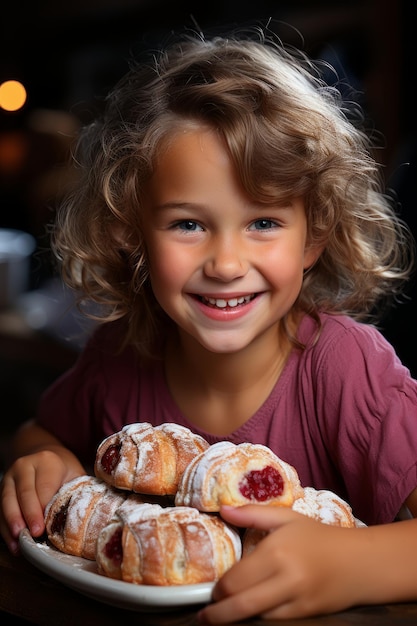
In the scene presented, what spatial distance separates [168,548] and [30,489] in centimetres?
36

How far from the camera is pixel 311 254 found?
1.40 meters

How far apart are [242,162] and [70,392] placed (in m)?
0.57

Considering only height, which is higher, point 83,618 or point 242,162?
point 242,162

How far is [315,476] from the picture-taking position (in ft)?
4.48

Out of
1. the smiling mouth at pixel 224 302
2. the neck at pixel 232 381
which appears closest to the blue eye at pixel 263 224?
the smiling mouth at pixel 224 302

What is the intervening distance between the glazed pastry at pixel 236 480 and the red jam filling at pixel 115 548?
0.09 meters

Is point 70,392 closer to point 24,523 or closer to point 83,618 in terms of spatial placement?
point 24,523

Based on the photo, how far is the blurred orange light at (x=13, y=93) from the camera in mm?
4680

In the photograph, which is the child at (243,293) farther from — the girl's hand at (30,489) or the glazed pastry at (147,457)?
the glazed pastry at (147,457)

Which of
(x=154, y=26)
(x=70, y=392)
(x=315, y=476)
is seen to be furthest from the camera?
(x=154, y=26)

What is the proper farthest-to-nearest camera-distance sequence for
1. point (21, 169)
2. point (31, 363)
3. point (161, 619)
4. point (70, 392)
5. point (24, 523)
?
point (21, 169) → point (31, 363) → point (70, 392) → point (24, 523) → point (161, 619)

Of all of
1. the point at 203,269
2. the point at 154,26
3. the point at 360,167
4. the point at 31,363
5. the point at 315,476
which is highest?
the point at 154,26

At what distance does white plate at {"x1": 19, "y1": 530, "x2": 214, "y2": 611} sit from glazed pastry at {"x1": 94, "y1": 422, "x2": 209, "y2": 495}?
109mm

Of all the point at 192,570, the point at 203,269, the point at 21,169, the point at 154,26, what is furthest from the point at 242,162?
the point at 21,169
